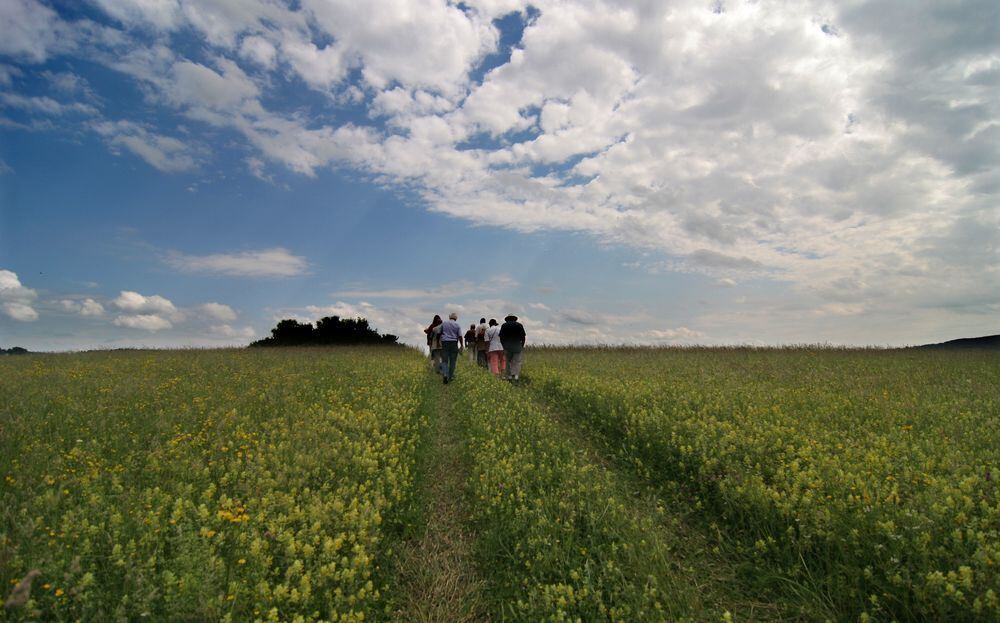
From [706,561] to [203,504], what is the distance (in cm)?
605

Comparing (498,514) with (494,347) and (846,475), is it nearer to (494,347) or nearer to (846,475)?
(846,475)

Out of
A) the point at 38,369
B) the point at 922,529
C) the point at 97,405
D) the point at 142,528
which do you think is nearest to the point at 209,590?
the point at 142,528

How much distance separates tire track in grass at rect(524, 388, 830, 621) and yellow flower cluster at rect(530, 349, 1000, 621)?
0.96 feet

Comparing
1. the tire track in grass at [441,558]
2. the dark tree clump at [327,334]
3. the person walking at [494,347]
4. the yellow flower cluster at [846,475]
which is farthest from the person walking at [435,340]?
the dark tree clump at [327,334]

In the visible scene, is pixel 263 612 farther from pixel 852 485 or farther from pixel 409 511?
pixel 852 485

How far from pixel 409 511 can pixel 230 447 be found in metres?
3.54

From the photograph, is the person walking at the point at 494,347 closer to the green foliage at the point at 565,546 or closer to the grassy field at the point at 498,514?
the grassy field at the point at 498,514

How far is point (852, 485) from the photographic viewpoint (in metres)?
6.66

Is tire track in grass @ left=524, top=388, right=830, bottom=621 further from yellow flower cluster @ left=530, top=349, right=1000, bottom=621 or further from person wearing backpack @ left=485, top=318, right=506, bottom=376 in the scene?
person wearing backpack @ left=485, top=318, right=506, bottom=376

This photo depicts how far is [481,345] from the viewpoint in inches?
1002

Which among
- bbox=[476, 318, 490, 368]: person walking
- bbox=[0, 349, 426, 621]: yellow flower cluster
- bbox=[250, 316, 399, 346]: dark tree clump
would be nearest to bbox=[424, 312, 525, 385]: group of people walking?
bbox=[476, 318, 490, 368]: person walking

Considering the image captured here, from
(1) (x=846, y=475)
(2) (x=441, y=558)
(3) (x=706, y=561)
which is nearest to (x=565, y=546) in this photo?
(2) (x=441, y=558)

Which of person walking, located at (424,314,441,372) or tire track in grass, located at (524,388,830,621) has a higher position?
person walking, located at (424,314,441,372)

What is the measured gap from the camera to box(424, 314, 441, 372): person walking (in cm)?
2222
